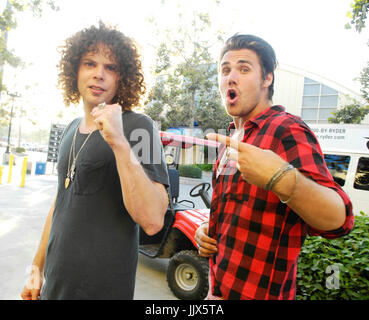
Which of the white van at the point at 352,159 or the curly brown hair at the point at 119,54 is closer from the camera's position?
the curly brown hair at the point at 119,54

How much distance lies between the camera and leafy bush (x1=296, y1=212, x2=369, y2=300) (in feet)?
7.68

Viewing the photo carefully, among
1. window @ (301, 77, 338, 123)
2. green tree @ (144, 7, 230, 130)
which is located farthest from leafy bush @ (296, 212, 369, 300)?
window @ (301, 77, 338, 123)

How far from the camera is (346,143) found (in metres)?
9.30

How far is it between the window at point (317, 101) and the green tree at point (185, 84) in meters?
9.04

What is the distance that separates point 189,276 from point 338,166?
7233 mm

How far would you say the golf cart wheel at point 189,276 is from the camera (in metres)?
3.65

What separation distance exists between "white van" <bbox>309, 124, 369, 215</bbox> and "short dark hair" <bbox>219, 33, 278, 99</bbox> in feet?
27.4

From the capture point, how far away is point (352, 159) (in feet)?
29.3

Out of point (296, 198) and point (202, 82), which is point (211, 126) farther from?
point (296, 198)

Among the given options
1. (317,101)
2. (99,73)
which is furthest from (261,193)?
(317,101)

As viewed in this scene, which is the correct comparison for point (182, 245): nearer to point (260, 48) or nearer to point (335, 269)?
point (335, 269)
